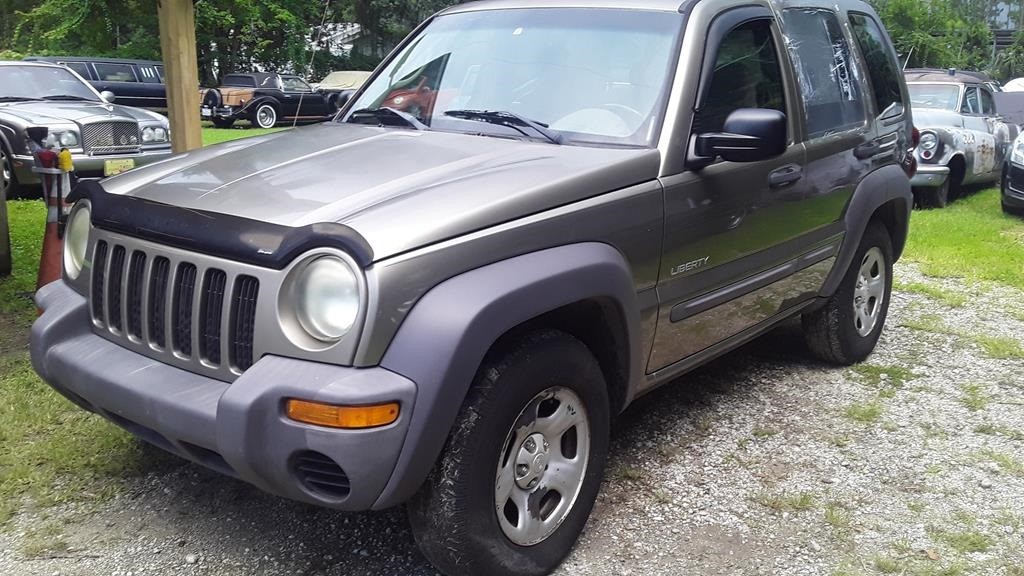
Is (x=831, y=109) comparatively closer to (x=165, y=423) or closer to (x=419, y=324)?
(x=419, y=324)

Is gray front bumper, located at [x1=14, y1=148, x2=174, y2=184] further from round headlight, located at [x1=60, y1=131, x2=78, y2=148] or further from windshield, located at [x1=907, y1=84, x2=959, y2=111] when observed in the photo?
windshield, located at [x1=907, y1=84, x2=959, y2=111]

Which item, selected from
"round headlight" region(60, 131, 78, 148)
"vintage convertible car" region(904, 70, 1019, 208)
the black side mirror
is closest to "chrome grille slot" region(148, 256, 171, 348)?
the black side mirror

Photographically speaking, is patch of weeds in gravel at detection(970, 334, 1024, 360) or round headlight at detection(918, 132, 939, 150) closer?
patch of weeds in gravel at detection(970, 334, 1024, 360)

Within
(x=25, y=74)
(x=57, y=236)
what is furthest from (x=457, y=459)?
(x=25, y=74)

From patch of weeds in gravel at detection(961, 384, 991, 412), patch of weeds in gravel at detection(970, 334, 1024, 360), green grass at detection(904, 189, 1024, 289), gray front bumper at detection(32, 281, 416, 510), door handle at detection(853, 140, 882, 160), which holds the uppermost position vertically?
door handle at detection(853, 140, 882, 160)

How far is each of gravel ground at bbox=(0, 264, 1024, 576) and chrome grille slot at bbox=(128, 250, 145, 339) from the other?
0.77 meters

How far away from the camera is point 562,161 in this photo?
3.18 metres

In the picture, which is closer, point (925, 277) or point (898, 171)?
point (898, 171)

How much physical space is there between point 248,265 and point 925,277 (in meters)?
6.39

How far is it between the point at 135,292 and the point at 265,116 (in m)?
23.1

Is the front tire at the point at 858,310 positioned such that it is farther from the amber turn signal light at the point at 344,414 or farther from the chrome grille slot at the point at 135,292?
the chrome grille slot at the point at 135,292

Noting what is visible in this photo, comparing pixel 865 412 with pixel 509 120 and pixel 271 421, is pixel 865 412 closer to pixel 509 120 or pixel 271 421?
pixel 509 120

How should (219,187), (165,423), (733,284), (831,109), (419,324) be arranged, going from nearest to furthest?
(419,324)
(165,423)
(219,187)
(733,284)
(831,109)

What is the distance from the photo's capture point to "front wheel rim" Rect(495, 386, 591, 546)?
2869 mm
